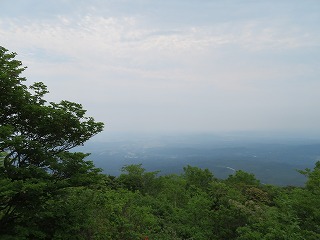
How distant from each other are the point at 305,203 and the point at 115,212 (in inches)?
406

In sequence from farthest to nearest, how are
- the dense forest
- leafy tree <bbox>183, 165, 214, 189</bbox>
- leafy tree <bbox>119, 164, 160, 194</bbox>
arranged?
leafy tree <bbox>119, 164, 160, 194</bbox> < leafy tree <bbox>183, 165, 214, 189</bbox> < the dense forest

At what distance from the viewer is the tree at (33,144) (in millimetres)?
8398

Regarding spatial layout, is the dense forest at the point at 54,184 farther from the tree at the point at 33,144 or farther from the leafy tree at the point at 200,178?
the leafy tree at the point at 200,178

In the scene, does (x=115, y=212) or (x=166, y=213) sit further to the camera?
(x=166, y=213)

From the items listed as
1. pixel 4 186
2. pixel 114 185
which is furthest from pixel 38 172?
pixel 114 185

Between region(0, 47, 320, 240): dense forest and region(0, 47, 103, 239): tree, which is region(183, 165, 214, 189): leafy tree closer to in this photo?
region(0, 47, 320, 240): dense forest

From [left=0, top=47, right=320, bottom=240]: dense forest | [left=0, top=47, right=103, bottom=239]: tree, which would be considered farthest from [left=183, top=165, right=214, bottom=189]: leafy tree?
[left=0, top=47, right=103, bottom=239]: tree

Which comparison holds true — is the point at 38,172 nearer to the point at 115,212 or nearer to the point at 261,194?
the point at 115,212

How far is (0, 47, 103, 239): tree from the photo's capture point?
8.40m

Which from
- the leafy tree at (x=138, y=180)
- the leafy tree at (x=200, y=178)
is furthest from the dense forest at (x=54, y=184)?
the leafy tree at (x=138, y=180)

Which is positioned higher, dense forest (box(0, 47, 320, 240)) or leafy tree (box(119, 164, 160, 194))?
dense forest (box(0, 47, 320, 240))

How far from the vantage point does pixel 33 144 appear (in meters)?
8.86

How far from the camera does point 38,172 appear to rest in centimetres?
854

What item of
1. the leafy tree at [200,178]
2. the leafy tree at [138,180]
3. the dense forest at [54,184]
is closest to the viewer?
the dense forest at [54,184]
